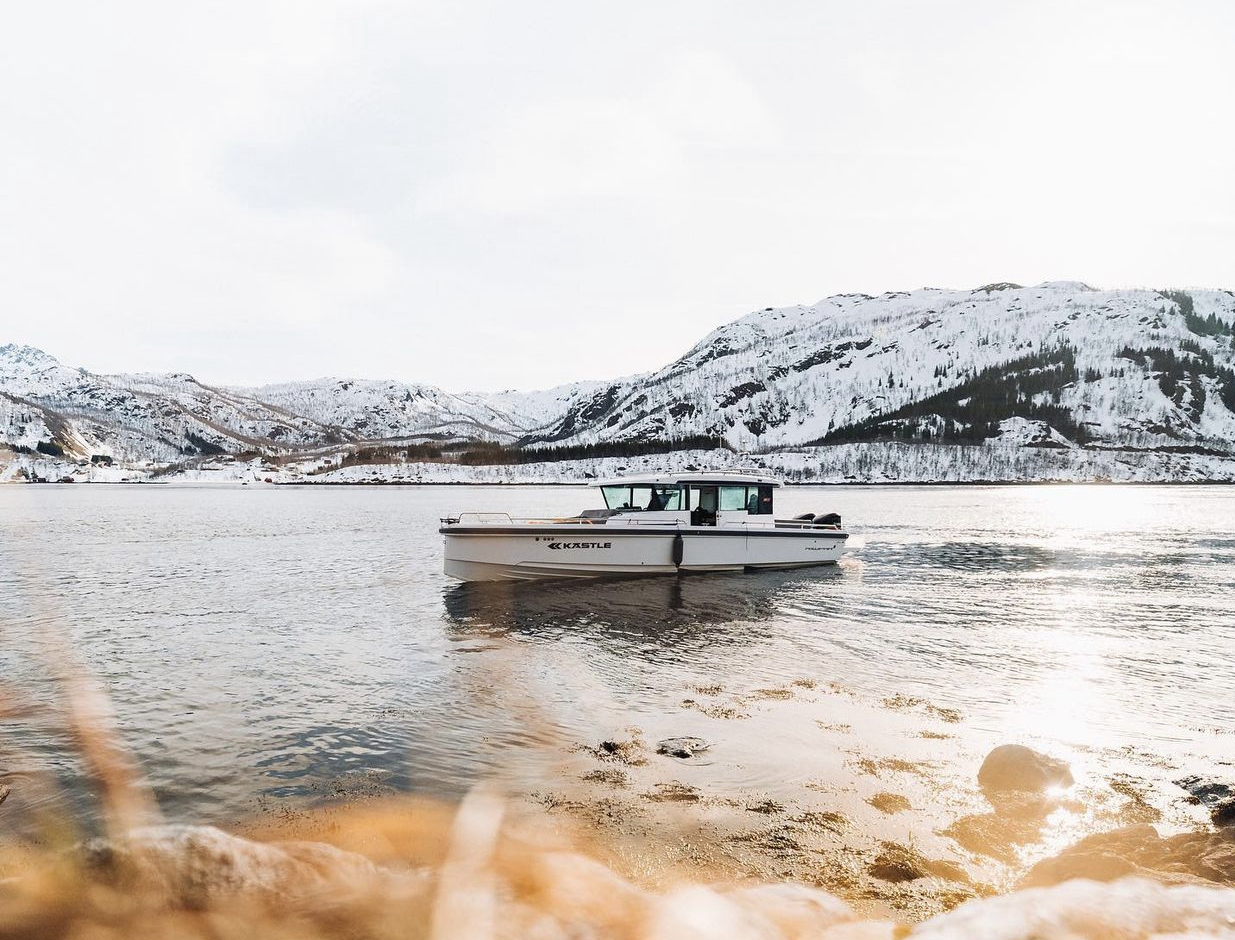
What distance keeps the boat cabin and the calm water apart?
294cm

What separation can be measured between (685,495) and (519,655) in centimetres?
1452

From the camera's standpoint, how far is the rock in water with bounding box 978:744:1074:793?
10.3 metres

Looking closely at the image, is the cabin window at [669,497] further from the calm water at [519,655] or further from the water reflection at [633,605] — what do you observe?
the calm water at [519,655]

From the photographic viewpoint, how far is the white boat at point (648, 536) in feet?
93.4

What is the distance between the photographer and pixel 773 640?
20.8 m

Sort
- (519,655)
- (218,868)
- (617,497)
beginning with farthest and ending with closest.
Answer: (617,497), (519,655), (218,868)

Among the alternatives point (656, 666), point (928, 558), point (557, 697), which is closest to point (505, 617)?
point (656, 666)

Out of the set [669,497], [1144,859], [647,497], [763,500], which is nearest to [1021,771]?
[1144,859]

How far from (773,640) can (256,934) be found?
15.7 m

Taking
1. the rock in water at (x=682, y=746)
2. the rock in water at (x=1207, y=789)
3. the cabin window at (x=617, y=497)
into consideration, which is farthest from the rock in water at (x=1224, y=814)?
the cabin window at (x=617, y=497)

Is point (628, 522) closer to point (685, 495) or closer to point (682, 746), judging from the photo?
point (685, 495)

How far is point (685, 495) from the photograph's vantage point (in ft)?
105

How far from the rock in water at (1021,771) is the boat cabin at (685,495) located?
69.3 ft

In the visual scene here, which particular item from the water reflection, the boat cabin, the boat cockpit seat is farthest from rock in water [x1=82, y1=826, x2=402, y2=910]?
the boat cabin
